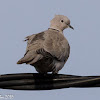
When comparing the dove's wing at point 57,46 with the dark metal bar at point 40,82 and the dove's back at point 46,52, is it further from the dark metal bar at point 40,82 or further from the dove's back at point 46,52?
the dark metal bar at point 40,82

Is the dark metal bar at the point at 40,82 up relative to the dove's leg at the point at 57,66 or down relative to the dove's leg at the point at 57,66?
down

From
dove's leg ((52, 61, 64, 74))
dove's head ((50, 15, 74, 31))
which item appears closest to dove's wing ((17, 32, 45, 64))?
dove's leg ((52, 61, 64, 74))

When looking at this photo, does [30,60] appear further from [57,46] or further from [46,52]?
[57,46]

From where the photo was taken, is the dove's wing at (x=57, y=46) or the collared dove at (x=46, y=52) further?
the dove's wing at (x=57, y=46)

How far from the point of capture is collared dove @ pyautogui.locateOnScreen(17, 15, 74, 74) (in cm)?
598

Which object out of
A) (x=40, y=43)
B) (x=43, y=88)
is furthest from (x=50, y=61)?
(x=43, y=88)

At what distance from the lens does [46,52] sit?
6.21 m

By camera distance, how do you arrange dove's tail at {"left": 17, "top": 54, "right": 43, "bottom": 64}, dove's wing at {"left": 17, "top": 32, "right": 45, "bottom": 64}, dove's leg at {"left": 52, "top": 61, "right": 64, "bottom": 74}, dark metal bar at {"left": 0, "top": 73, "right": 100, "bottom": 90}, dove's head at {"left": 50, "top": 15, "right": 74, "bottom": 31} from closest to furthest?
dark metal bar at {"left": 0, "top": 73, "right": 100, "bottom": 90}, dove's tail at {"left": 17, "top": 54, "right": 43, "bottom": 64}, dove's wing at {"left": 17, "top": 32, "right": 45, "bottom": 64}, dove's leg at {"left": 52, "top": 61, "right": 64, "bottom": 74}, dove's head at {"left": 50, "top": 15, "right": 74, "bottom": 31}

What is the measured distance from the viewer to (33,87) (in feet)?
17.4

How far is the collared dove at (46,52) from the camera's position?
5984mm

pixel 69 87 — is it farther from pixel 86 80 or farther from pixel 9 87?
pixel 9 87

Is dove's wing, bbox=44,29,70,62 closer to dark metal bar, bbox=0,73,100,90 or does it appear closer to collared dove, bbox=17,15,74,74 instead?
collared dove, bbox=17,15,74,74

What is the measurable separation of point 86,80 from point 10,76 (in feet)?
3.47

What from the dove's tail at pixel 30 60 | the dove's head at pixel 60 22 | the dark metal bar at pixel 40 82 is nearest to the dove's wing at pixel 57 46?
the dove's tail at pixel 30 60
